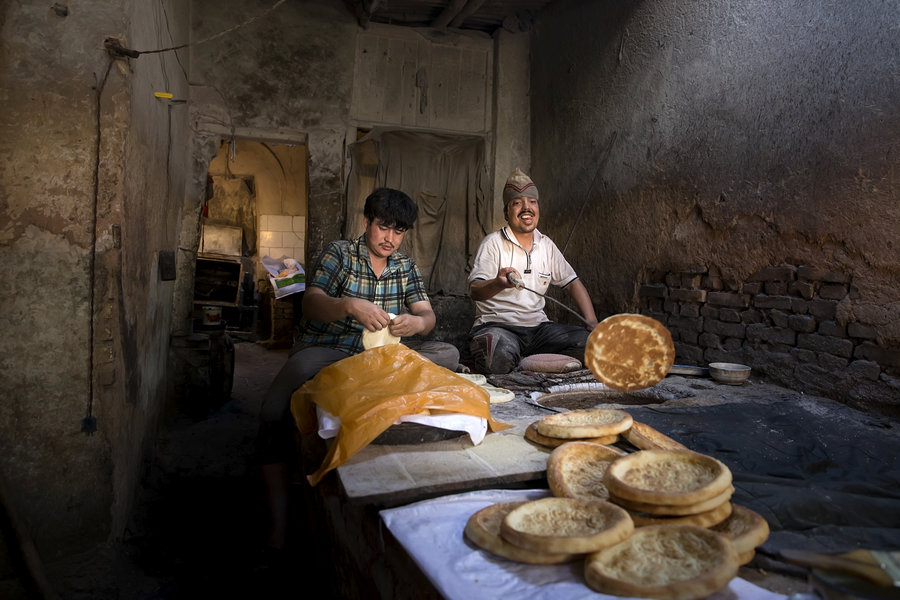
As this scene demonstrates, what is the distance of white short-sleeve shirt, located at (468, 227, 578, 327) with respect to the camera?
4141 mm

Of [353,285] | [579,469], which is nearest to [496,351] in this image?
[353,285]

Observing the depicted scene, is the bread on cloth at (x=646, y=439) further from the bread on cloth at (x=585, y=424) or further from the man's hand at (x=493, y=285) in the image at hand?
the man's hand at (x=493, y=285)

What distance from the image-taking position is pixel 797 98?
10.6ft

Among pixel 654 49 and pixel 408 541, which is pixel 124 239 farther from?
pixel 654 49

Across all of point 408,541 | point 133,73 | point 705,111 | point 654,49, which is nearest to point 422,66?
point 654,49

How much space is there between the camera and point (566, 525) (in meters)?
1.31

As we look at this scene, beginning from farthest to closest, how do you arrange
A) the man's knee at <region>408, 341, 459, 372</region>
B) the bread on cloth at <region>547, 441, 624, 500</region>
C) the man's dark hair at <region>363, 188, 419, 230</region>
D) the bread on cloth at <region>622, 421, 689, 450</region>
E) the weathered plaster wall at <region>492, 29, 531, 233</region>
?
the weathered plaster wall at <region>492, 29, 531, 233</region>, the man's knee at <region>408, 341, 459, 372</region>, the man's dark hair at <region>363, 188, 419, 230</region>, the bread on cloth at <region>622, 421, 689, 450</region>, the bread on cloth at <region>547, 441, 624, 500</region>

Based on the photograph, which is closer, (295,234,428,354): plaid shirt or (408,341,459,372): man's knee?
(295,234,428,354): plaid shirt

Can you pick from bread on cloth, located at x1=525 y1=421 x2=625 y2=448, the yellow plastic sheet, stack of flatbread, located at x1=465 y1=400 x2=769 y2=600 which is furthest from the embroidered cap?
stack of flatbread, located at x1=465 y1=400 x2=769 y2=600

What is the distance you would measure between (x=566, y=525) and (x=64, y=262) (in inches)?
96.6

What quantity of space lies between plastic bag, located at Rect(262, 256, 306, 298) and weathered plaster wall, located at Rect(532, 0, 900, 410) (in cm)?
513

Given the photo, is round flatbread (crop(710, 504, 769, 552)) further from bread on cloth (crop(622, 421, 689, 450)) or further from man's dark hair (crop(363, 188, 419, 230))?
man's dark hair (crop(363, 188, 419, 230))

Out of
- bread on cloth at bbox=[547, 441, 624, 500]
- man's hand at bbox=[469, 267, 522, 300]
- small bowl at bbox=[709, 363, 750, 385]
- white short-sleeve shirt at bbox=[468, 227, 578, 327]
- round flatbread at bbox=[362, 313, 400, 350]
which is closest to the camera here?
bread on cloth at bbox=[547, 441, 624, 500]

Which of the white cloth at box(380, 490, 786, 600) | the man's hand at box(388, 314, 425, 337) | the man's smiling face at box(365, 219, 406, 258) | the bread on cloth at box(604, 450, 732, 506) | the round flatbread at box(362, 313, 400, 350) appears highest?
the man's smiling face at box(365, 219, 406, 258)
